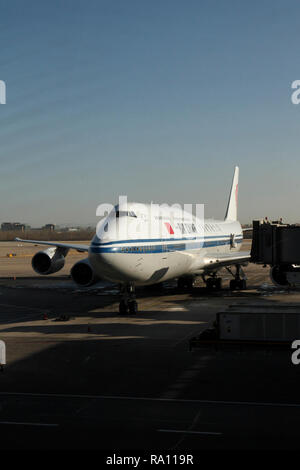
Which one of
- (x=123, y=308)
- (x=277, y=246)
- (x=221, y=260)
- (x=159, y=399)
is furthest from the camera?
(x=221, y=260)

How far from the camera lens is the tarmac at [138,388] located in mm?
10731

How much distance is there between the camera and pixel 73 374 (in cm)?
1584

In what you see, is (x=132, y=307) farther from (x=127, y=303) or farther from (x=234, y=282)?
(x=234, y=282)

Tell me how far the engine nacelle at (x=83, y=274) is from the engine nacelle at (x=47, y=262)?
11.1ft

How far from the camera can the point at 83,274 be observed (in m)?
30.6

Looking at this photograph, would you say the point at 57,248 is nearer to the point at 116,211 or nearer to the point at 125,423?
the point at 116,211

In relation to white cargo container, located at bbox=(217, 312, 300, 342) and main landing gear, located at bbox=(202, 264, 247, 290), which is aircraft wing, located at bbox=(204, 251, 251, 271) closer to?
main landing gear, located at bbox=(202, 264, 247, 290)

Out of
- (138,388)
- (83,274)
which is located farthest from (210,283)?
(138,388)

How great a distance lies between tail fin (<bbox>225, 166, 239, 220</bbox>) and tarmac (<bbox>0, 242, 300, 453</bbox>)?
2386 centimetres

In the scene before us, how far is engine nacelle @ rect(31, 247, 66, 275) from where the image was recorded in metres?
33.7

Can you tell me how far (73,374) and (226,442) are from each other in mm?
6665

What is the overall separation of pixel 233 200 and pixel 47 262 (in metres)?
23.3
